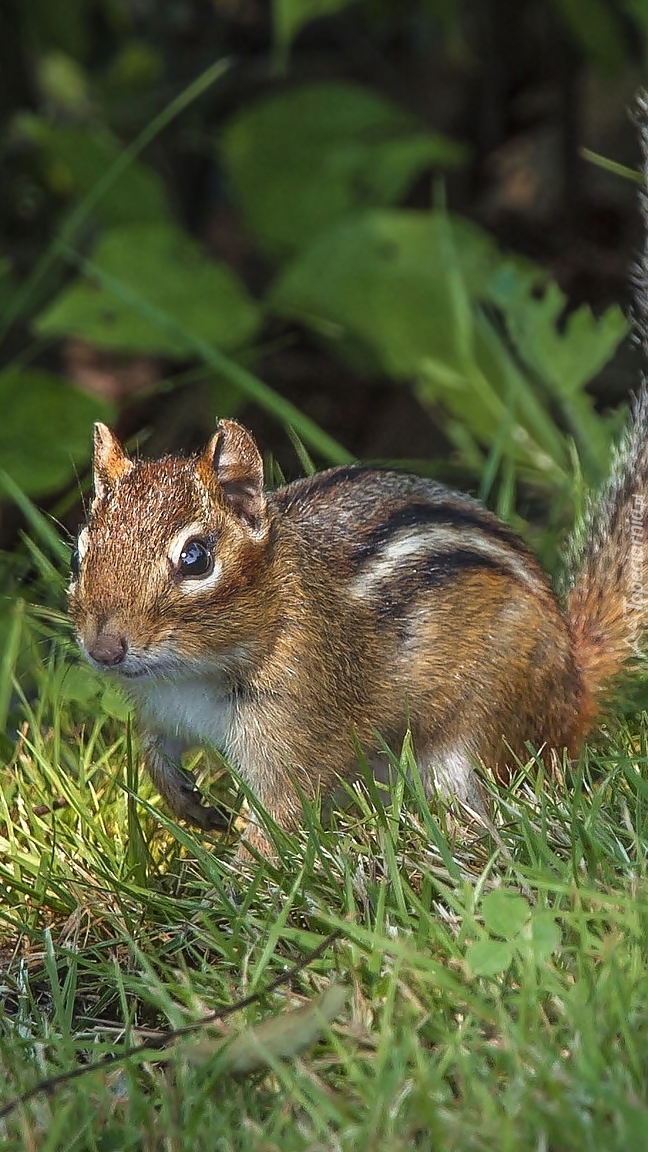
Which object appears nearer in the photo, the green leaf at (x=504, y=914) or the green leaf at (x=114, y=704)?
the green leaf at (x=504, y=914)

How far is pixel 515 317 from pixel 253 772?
1.94 m

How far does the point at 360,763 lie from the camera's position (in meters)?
2.60

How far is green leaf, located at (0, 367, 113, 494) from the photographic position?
412 cm

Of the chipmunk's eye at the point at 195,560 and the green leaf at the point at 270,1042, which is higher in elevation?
the chipmunk's eye at the point at 195,560

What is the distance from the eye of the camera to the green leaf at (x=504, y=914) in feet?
7.09

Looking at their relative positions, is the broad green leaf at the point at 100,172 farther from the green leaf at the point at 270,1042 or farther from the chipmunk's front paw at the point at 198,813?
the green leaf at the point at 270,1042

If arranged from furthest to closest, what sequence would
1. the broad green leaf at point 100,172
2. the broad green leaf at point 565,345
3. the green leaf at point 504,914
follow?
the broad green leaf at point 100,172 < the broad green leaf at point 565,345 < the green leaf at point 504,914

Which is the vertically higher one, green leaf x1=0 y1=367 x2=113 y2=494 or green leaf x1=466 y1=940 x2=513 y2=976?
green leaf x1=466 y1=940 x2=513 y2=976

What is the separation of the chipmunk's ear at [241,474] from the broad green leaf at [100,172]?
8.64 feet

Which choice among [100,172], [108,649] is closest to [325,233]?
[100,172]

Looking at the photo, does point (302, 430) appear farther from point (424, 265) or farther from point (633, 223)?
point (633, 223)

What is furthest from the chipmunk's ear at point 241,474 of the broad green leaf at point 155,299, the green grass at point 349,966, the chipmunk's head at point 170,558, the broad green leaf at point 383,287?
the broad green leaf at point 383,287

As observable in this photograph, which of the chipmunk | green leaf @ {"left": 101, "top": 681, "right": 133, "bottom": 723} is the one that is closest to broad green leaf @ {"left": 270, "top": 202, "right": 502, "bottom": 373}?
the chipmunk

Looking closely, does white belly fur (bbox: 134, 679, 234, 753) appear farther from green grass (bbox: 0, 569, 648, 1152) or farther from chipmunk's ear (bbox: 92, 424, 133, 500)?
chipmunk's ear (bbox: 92, 424, 133, 500)
